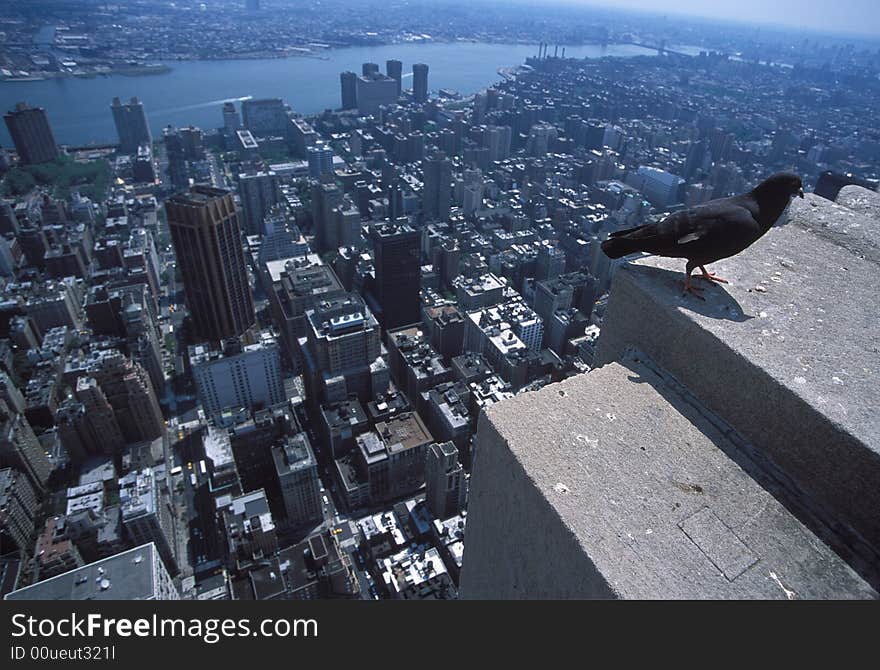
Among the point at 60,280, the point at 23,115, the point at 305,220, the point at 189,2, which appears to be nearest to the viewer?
the point at 60,280

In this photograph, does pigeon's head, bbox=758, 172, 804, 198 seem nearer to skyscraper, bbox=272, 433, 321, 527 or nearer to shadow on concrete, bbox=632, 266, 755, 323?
shadow on concrete, bbox=632, 266, 755, 323

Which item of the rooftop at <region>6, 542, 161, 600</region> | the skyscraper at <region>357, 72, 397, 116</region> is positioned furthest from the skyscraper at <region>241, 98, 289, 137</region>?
the rooftop at <region>6, 542, 161, 600</region>

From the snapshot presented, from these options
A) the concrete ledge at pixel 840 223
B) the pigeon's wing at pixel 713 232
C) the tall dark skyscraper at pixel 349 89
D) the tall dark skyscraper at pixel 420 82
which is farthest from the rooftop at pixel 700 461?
the tall dark skyscraper at pixel 420 82

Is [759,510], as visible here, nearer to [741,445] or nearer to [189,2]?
[741,445]

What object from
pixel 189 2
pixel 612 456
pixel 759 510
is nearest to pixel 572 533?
pixel 612 456

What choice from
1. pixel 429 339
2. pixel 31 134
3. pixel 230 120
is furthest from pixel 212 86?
pixel 429 339

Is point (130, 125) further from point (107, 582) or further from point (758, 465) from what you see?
point (758, 465)
